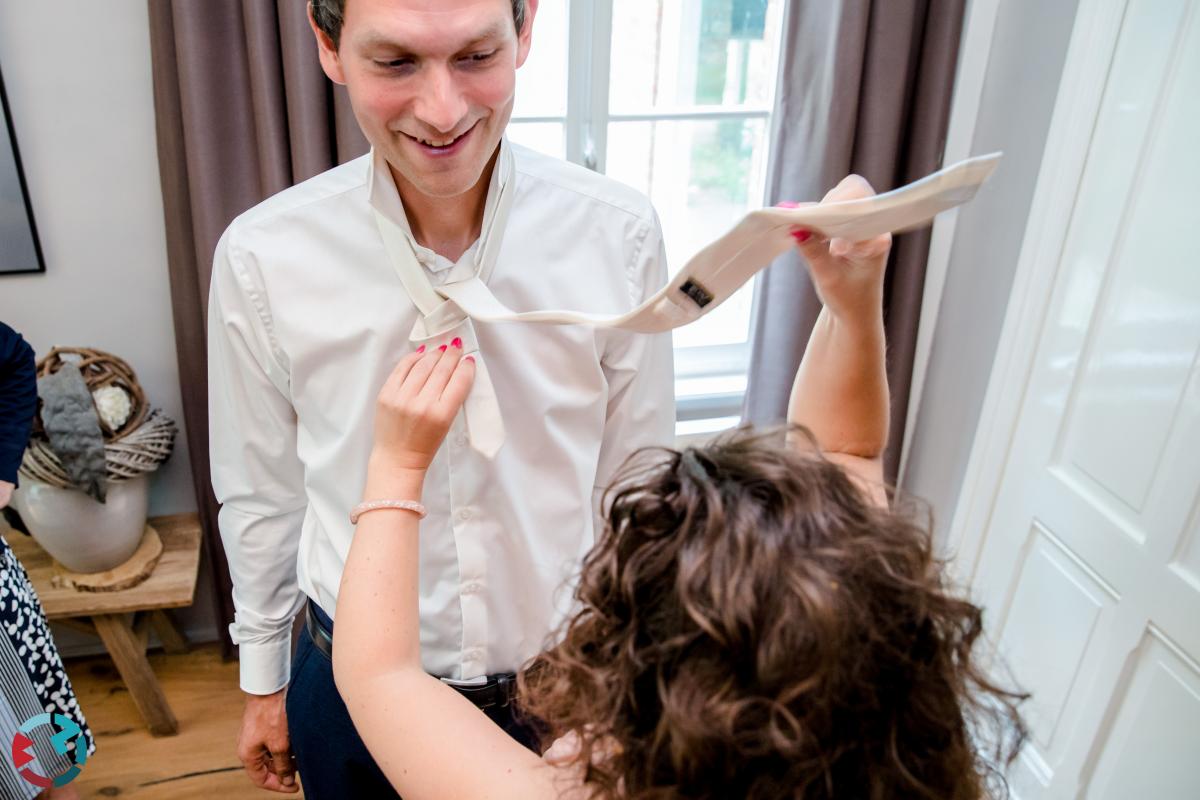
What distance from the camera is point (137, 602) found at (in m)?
1.99

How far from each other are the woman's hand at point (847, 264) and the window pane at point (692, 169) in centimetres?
162

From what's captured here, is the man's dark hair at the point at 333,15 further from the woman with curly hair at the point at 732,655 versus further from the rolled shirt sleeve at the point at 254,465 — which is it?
the woman with curly hair at the point at 732,655

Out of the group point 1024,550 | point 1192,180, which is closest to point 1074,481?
point 1024,550

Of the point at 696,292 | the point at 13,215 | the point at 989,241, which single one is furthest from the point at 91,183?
the point at 989,241

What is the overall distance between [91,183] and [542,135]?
3.51 ft

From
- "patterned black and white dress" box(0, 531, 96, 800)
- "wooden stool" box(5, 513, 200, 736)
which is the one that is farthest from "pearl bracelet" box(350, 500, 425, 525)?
"wooden stool" box(5, 513, 200, 736)

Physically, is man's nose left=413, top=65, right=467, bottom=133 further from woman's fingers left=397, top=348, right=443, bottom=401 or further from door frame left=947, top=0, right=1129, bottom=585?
door frame left=947, top=0, right=1129, bottom=585

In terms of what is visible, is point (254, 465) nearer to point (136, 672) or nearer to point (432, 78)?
point (432, 78)

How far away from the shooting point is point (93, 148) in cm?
188

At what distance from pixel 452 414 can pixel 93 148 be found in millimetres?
1502

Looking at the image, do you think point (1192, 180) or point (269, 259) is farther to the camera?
point (1192, 180)

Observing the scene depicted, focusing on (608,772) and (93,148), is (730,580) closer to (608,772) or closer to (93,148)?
(608,772)

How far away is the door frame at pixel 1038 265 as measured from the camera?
68.4 inches

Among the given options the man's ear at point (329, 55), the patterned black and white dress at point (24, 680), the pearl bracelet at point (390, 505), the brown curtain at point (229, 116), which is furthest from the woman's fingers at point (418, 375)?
the patterned black and white dress at point (24, 680)
